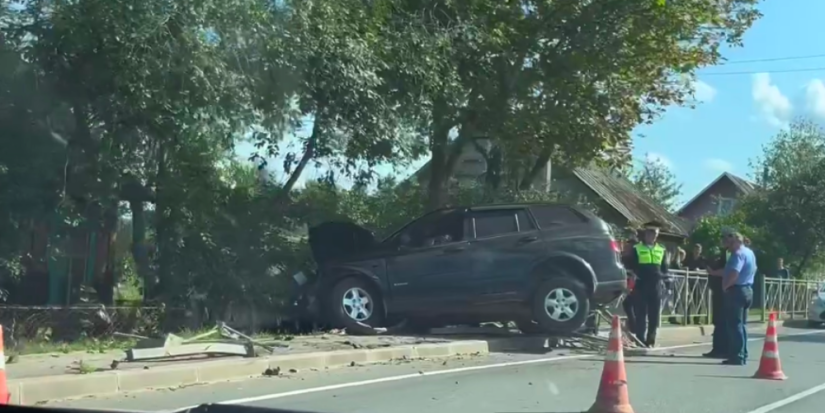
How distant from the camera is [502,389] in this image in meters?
9.99

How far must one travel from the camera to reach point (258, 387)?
32.8ft

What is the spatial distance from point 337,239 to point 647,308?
4588 millimetres

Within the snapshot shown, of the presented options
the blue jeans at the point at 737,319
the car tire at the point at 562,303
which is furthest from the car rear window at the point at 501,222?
the blue jeans at the point at 737,319

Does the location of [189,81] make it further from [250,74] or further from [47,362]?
[47,362]

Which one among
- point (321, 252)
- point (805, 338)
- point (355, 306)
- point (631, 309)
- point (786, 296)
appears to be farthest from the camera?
point (786, 296)

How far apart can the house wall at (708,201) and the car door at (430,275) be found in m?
60.4

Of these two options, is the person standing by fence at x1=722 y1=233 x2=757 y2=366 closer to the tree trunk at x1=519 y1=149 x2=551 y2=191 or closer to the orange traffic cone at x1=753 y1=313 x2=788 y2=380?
the orange traffic cone at x1=753 y1=313 x2=788 y2=380

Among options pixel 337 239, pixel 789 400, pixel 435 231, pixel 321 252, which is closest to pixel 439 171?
pixel 337 239

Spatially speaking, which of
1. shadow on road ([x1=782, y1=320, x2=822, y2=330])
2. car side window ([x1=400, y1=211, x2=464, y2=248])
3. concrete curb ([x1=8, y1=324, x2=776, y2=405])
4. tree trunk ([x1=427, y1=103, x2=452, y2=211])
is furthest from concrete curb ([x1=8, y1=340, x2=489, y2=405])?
shadow on road ([x1=782, y1=320, x2=822, y2=330])

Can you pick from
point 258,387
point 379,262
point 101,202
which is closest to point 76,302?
point 101,202

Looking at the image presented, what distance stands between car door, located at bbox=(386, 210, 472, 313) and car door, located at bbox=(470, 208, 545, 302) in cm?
19

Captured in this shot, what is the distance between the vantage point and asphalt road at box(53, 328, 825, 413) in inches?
348

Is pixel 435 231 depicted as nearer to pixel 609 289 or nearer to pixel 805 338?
pixel 609 289

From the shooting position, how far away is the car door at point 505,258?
14.5 m
